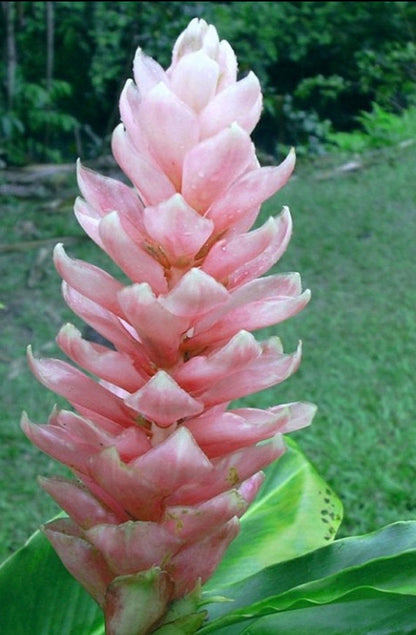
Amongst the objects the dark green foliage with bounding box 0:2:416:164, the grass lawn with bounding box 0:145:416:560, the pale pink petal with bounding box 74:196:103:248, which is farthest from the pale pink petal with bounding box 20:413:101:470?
the dark green foliage with bounding box 0:2:416:164

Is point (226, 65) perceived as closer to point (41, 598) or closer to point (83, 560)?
point (83, 560)

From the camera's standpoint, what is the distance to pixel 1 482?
2613mm

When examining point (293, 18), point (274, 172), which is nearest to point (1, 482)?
point (274, 172)

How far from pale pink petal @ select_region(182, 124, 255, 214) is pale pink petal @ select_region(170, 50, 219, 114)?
0.12 ft

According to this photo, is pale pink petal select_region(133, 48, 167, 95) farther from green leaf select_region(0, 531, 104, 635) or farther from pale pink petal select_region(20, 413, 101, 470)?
green leaf select_region(0, 531, 104, 635)

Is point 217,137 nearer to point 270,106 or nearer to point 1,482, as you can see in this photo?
point 1,482

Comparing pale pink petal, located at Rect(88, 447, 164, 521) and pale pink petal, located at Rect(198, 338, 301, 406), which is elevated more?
pale pink petal, located at Rect(198, 338, 301, 406)

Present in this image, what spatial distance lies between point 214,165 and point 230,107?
0.22 feet

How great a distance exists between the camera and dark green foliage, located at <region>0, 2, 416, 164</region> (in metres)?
6.27

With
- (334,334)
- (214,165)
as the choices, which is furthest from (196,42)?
(334,334)

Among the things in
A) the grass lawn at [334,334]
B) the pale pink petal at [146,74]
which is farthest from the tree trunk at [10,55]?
the pale pink petal at [146,74]

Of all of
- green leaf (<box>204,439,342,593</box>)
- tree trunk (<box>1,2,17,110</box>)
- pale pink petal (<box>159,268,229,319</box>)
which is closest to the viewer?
pale pink petal (<box>159,268,229,319</box>)

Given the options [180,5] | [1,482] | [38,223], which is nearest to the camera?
[1,482]

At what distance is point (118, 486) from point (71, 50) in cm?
649
